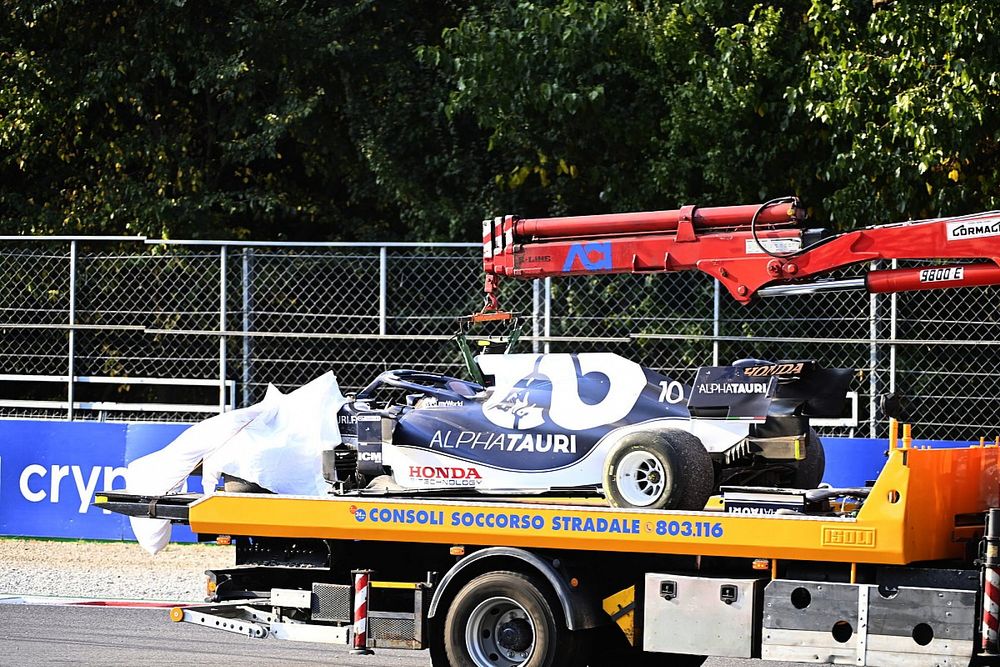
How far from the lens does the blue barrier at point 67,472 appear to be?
1529 centimetres

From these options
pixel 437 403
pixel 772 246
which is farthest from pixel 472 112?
pixel 772 246

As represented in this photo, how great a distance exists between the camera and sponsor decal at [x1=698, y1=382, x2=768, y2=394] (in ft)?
29.2

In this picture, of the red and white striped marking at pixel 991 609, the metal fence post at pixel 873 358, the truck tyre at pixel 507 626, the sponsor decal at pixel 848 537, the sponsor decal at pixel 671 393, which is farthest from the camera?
the metal fence post at pixel 873 358

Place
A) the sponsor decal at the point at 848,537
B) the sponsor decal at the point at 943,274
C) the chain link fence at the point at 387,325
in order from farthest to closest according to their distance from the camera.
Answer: the chain link fence at the point at 387,325 → the sponsor decal at the point at 943,274 → the sponsor decal at the point at 848,537

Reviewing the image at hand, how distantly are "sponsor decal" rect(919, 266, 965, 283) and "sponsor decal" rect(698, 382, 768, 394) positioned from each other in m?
1.17

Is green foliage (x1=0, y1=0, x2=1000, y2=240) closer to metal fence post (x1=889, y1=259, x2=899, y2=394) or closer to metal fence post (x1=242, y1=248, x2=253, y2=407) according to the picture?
metal fence post (x1=889, y1=259, x2=899, y2=394)

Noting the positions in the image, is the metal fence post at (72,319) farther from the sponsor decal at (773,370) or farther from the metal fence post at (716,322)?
the sponsor decal at (773,370)

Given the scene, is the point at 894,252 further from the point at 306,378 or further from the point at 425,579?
the point at 306,378

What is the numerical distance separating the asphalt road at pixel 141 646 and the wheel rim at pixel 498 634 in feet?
5.36

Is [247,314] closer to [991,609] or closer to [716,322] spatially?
[716,322]

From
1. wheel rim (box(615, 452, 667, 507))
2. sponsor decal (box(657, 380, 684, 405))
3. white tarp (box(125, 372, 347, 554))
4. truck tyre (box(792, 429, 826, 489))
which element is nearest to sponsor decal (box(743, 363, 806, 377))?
sponsor decal (box(657, 380, 684, 405))

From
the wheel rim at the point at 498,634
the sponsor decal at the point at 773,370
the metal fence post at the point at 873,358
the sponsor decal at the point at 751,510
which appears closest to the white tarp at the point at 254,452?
the wheel rim at the point at 498,634

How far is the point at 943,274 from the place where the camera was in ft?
29.4

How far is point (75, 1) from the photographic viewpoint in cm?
2078
